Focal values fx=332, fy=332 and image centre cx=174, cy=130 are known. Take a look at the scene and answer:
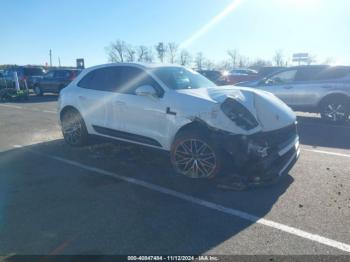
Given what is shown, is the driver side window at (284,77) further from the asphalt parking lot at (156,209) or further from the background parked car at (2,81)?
the background parked car at (2,81)

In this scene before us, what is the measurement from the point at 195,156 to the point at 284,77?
7040 mm

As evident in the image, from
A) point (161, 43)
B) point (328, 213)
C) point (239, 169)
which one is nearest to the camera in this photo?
point (328, 213)

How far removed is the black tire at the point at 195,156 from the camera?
4.69 metres

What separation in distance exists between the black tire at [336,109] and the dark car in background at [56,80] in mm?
15425

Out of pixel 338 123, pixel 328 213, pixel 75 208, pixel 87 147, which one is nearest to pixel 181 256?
pixel 75 208

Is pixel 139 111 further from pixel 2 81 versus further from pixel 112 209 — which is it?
pixel 2 81

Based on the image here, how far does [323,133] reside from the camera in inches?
332

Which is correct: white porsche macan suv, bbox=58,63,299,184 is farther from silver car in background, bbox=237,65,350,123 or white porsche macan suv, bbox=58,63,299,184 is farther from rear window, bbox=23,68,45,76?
rear window, bbox=23,68,45,76

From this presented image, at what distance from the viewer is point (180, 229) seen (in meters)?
3.51

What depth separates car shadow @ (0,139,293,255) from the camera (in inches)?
128

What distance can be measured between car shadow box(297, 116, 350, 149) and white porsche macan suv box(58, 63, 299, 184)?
2.46 metres

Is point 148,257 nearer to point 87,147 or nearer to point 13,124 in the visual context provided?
point 87,147

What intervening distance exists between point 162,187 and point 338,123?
717cm

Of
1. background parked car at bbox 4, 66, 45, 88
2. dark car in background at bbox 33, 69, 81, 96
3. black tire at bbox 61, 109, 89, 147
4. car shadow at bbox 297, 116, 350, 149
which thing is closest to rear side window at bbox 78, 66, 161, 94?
black tire at bbox 61, 109, 89, 147
